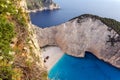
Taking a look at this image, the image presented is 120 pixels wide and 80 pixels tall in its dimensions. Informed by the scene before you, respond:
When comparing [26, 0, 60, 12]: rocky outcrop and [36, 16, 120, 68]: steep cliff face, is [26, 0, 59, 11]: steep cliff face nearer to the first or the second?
[26, 0, 60, 12]: rocky outcrop

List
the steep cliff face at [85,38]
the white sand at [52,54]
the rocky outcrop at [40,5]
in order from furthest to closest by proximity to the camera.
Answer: the rocky outcrop at [40,5], the steep cliff face at [85,38], the white sand at [52,54]

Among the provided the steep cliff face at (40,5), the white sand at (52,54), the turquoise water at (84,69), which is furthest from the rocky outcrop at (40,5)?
the turquoise water at (84,69)

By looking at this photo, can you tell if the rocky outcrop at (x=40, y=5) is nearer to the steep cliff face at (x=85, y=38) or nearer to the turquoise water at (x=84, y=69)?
the steep cliff face at (x=85, y=38)

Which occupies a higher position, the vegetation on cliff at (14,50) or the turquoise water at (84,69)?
the vegetation on cliff at (14,50)

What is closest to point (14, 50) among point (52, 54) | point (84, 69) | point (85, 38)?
point (84, 69)

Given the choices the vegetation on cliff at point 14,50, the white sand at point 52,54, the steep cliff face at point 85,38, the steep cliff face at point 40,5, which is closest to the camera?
Answer: the vegetation on cliff at point 14,50

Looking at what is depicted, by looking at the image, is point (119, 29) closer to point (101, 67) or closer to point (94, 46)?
point (94, 46)
